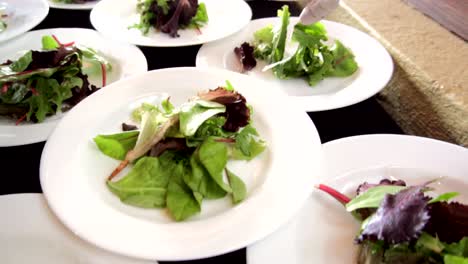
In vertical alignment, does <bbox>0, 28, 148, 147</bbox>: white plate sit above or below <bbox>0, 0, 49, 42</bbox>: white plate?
below

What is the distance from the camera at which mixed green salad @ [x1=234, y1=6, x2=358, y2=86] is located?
988 mm

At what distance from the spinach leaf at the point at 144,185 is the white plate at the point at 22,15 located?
63cm

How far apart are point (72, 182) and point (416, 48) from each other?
0.81m

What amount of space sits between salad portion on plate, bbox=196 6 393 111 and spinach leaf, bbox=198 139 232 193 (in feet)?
1.05

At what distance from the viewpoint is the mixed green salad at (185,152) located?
26.0 inches

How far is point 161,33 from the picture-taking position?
112 cm

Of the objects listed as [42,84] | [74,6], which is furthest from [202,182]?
[74,6]

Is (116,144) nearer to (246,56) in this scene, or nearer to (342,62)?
(246,56)

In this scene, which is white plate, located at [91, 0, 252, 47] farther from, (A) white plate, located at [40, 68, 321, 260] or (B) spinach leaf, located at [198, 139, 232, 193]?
(B) spinach leaf, located at [198, 139, 232, 193]

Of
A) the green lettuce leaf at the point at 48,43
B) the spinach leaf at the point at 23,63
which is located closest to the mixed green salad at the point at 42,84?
the spinach leaf at the point at 23,63

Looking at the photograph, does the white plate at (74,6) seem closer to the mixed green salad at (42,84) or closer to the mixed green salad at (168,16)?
the mixed green salad at (168,16)

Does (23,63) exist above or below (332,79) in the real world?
above

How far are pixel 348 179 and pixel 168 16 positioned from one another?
71 cm

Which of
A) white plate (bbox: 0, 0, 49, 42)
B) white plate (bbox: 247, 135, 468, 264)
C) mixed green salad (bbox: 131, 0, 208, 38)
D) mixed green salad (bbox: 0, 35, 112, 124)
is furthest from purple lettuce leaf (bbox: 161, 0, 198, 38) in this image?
white plate (bbox: 247, 135, 468, 264)
